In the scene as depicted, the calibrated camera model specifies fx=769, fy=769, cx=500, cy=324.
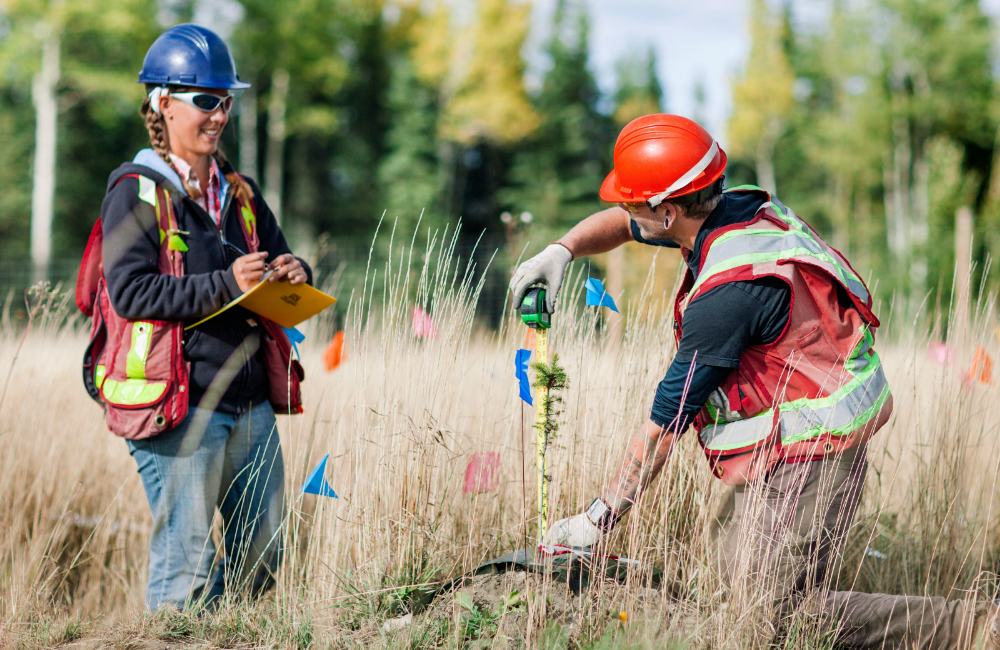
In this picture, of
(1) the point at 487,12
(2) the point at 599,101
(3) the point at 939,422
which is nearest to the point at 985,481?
(3) the point at 939,422

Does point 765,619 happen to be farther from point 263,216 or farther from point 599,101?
point 599,101

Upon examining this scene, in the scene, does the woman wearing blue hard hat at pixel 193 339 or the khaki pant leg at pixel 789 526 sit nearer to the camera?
the khaki pant leg at pixel 789 526

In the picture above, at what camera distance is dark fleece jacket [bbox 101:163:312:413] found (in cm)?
235

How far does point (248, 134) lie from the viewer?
22.0 m

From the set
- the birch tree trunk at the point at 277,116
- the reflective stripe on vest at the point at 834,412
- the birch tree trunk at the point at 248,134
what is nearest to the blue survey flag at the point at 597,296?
the reflective stripe on vest at the point at 834,412

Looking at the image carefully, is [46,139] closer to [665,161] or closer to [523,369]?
[523,369]

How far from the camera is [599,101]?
1348 inches

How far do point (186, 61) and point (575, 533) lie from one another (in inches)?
77.6

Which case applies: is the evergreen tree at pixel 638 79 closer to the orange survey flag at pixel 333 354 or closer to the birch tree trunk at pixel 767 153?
the birch tree trunk at pixel 767 153

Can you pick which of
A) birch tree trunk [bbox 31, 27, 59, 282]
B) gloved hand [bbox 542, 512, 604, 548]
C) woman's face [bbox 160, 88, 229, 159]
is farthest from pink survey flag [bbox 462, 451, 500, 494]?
birch tree trunk [bbox 31, 27, 59, 282]

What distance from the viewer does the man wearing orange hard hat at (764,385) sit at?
6.53ft

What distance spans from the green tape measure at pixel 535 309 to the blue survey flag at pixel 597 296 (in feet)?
1.21

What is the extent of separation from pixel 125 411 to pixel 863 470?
2271mm

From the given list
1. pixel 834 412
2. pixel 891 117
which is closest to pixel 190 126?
pixel 834 412
